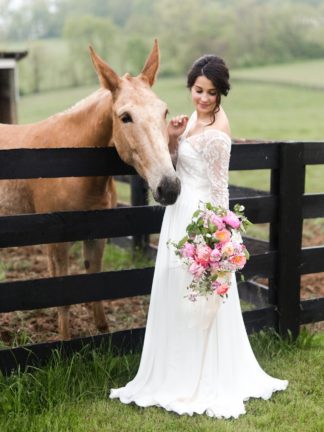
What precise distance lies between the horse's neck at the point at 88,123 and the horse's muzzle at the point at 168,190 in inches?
38.6

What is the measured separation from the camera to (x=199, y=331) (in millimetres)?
3643

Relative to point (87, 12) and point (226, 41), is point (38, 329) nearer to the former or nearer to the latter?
point (226, 41)

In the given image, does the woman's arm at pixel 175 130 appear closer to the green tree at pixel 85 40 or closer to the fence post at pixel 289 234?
the fence post at pixel 289 234

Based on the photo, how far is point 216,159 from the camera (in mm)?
3441

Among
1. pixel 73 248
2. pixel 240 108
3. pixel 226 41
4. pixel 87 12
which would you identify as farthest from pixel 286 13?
pixel 73 248

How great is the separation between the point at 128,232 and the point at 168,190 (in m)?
0.76

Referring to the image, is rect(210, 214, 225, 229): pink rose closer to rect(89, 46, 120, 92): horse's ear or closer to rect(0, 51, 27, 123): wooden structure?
rect(89, 46, 120, 92): horse's ear

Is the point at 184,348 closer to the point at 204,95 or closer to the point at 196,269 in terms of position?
the point at 196,269

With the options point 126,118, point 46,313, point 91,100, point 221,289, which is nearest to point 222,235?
point 221,289

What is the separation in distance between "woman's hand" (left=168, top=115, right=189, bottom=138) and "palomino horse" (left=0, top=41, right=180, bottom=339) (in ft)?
0.76

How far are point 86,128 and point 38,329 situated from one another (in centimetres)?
191

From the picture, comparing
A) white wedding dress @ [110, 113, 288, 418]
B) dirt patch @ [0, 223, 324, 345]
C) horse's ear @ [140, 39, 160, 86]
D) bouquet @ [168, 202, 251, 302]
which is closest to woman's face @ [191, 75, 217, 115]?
white wedding dress @ [110, 113, 288, 418]

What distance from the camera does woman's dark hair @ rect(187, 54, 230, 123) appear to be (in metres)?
3.53

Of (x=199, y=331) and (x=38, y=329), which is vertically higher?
(x=199, y=331)
